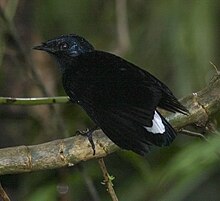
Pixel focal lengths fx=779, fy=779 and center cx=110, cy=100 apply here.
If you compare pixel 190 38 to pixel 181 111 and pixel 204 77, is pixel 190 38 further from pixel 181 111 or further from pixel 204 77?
pixel 181 111

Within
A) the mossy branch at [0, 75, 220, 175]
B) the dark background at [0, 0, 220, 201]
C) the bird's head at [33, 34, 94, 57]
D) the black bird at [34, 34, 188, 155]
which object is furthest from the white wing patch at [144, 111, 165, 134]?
the bird's head at [33, 34, 94, 57]

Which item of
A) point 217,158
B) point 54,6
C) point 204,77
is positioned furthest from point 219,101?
point 54,6

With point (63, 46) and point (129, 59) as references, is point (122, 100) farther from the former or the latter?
point (129, 59)

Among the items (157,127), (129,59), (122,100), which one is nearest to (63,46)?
(122,100)

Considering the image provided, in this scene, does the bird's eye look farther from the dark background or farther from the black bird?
the dark background

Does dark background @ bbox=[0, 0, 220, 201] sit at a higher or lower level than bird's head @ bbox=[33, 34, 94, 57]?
lower

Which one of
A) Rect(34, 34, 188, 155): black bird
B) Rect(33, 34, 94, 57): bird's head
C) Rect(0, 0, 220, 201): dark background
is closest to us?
Rect(34, 34, 188, 155): black bird
